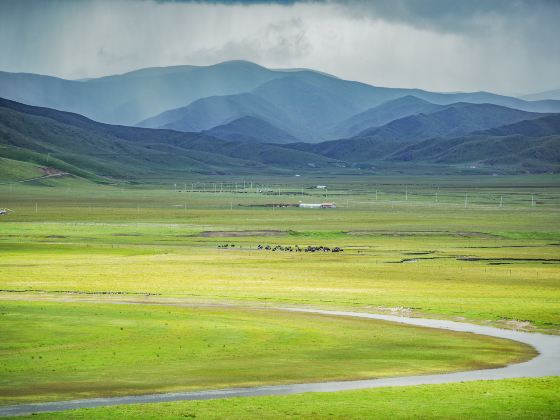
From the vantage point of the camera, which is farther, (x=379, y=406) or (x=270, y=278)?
(x=270, y=278)

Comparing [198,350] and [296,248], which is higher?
[296,248]

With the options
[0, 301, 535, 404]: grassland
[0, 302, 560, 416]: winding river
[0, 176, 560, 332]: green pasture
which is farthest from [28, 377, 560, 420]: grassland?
[0, 176, 560, 332]: green pasture

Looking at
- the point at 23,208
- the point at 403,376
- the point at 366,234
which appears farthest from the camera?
the point at 23,208

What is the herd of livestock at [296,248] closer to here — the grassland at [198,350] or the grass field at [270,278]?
the grass field at [270,278]

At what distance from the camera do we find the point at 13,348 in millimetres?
46062

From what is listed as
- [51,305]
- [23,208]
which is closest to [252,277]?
[51,305]

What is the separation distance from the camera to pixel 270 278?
273ft

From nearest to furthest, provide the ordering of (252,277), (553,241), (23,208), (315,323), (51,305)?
1. (315,323)
2. (51,305)
3. (252,277)
4. (553,241)
5. (23,208)

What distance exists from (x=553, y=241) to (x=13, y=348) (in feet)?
302

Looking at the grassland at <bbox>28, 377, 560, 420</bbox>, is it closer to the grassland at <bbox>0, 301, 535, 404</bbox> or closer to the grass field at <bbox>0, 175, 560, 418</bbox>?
the grass field at <bbox>0, 175, 560, 418</bbox>

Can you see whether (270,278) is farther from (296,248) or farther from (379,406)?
(379,406)

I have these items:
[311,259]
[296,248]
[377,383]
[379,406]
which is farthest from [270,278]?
[379,406]

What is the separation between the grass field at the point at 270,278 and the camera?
42156mm

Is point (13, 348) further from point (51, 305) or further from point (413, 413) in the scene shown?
point (413, 413)
